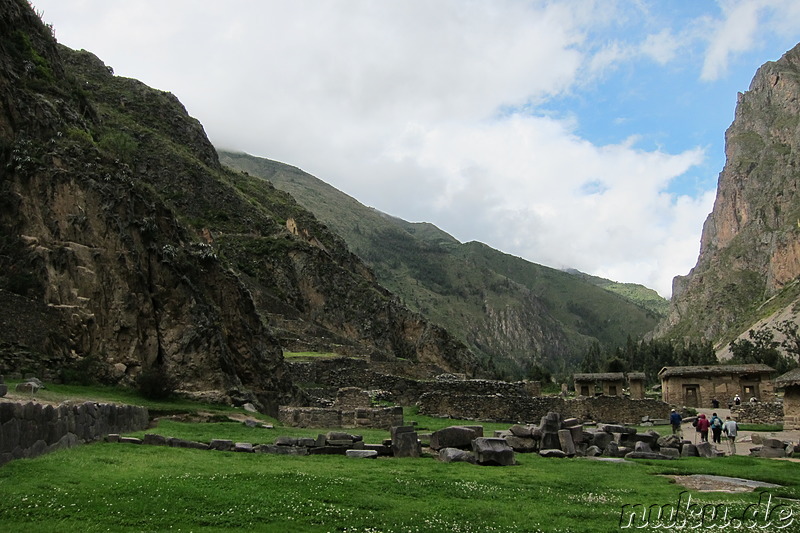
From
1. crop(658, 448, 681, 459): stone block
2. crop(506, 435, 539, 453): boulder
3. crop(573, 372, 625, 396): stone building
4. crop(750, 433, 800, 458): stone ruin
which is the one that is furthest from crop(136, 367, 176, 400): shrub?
crop(573, 372, 625, 396): stone building

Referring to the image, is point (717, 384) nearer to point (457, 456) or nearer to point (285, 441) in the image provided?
point (457, 456)

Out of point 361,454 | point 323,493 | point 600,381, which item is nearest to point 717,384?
point 600,381

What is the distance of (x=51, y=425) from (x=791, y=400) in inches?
1322

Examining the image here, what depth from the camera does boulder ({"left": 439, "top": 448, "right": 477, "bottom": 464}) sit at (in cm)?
1680

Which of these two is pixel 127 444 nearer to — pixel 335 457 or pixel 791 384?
pixel 335 457

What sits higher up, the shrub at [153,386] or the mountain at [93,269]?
the mountain at [93,269]

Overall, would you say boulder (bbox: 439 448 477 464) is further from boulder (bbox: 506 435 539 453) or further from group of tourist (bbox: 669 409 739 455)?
group of tourist (bbox: 669 409 739 455)

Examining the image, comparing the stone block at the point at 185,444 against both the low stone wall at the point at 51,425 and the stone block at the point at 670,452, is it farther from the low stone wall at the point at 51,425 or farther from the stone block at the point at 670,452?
the stone block at the point at 670,452

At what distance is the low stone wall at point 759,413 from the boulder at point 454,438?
25.7 metres

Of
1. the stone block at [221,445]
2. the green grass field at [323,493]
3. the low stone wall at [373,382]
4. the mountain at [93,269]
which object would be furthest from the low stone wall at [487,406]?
the stone block at [221,445]

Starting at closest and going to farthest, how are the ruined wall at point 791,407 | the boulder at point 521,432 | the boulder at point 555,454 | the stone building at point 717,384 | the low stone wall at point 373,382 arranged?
the boulder at point 555,454
the boulder at point 521,432
the ruined wall at point 791,407
the low stone wall at point 373,382
the stone building at point 717,384

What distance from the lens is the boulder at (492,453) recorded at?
54.2ft

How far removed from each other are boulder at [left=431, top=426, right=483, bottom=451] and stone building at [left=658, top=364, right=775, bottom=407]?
37.8 m

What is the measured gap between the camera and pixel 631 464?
17.8 metres
